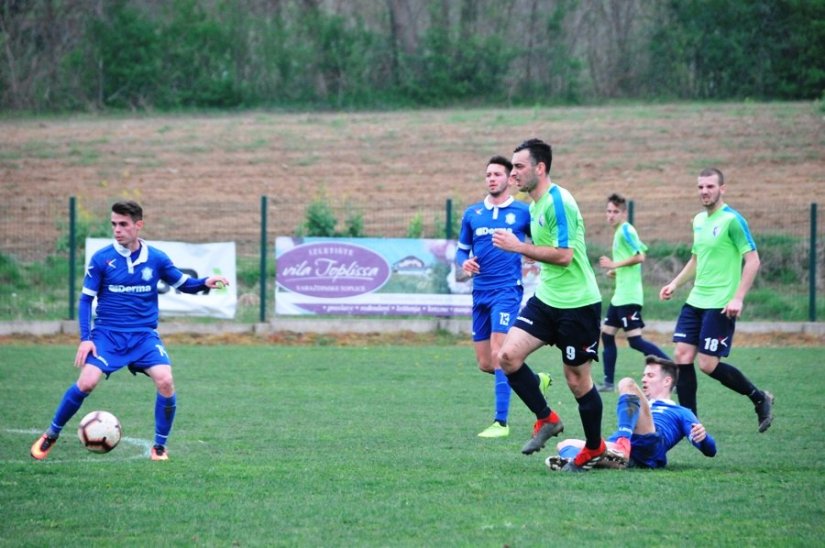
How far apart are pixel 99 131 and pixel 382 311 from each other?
819 inches

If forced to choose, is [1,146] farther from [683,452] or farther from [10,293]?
[683,452]

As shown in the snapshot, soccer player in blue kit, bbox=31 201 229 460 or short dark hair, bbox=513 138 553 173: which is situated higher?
short dark hair, bbox=513 138 553 173

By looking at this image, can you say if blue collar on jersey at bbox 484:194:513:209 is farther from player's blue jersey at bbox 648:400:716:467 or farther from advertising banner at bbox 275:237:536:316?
advertising banner at bbox 275:237:536:316

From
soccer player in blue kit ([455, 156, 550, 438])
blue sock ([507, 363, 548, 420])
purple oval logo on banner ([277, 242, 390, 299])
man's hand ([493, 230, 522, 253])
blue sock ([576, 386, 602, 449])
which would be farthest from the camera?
purple oval logo on banner ([277, 242, 390, 299])

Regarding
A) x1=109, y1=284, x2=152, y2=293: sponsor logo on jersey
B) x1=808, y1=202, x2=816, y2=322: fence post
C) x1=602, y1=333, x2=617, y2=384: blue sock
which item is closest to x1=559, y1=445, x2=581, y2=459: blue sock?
x1=109, y1=284, x2=152, y2=293: sponsor logo on jersey

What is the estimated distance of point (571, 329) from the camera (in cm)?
735

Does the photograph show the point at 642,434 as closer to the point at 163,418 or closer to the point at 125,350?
the point at 163,418

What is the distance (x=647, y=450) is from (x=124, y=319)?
155 inches

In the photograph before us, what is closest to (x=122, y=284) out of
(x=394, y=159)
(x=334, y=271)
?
(x=334, y=271)

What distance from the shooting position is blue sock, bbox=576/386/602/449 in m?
7.23

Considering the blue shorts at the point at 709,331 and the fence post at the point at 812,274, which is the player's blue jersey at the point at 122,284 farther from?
the fence post at the point at 812,274

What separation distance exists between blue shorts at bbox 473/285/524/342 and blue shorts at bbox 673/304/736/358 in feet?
4.79

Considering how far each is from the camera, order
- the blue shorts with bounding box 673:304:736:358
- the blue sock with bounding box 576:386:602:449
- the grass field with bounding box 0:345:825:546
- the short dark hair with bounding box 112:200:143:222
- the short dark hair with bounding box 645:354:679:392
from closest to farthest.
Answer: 1. the grass field with bounding box 0:345:825:546
2. the blue sock with bounding box 576:386:602:449
3. the short dark hair with bounding box 645:354:679:392
4. the short dark hair with bounding box 112:200:143:222
5. the blue shorts with bounding box 673:304:736:358

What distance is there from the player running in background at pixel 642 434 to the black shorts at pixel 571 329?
319mm
